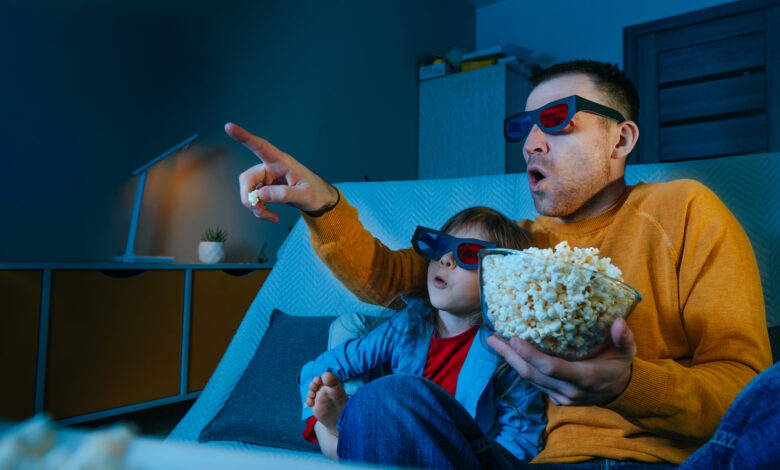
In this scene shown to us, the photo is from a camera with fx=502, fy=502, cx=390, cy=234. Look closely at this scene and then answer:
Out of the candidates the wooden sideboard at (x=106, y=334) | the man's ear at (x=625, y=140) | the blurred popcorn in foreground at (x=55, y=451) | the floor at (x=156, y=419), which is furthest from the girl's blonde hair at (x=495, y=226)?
the floor at (x=156, y=419)

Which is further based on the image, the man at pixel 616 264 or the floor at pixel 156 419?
the floor at pixel 156 419

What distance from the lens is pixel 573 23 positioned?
3.62 m

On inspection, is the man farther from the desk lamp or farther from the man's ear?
the desk lamp

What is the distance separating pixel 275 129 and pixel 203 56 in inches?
20.2

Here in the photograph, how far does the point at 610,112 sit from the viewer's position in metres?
0.88

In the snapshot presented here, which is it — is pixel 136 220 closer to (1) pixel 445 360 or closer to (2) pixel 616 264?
(1) pixel 445 360

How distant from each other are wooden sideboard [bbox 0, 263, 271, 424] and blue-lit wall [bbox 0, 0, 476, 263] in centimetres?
35

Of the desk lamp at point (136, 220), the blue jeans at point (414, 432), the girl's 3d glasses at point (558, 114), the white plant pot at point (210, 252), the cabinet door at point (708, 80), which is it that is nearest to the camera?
the blue jeans at point (414, 432)

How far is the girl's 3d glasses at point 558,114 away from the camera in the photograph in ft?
2.79

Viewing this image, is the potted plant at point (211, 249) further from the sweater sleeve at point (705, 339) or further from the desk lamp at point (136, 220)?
the sweater sleeve at point (705, 339)

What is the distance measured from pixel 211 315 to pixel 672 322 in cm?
182

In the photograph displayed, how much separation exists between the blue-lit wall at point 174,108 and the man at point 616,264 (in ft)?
4.91

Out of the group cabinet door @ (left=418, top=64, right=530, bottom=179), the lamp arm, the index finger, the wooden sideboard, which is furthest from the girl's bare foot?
cabinet door @ (left=418, top=64, right=530, bottom=179)

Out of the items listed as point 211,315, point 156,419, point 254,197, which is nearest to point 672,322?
point 254,197
